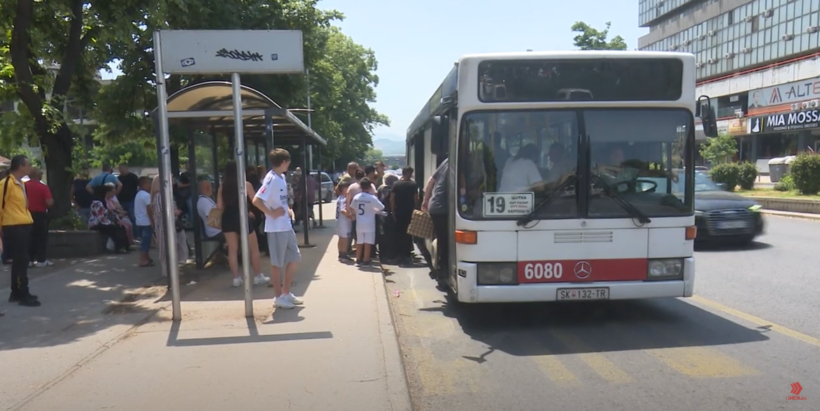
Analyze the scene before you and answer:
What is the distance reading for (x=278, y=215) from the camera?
7.41 m

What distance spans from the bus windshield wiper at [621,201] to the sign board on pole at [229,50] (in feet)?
10.6

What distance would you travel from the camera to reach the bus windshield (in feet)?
21.8

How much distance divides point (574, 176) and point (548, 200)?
360 millimetres

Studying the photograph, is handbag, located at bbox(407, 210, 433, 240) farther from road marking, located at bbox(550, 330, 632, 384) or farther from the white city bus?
road marking, located at bbox(550, 330, 632, 384)

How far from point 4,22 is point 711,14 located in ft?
202

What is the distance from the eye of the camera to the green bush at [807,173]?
75.5ft

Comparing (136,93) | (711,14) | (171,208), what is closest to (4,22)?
(136,93)

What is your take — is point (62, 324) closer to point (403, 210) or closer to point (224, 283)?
point (224, 283)

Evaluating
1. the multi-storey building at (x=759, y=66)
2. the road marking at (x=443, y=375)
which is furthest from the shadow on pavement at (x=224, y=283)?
the multi-storey building at (x=759, y=66)

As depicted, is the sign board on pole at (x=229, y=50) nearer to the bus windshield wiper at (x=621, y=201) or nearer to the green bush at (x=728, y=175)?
the bus windshield wiper at (x=621, y=201)

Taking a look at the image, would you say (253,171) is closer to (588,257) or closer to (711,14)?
(588,257)

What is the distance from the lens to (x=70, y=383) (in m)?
5.39

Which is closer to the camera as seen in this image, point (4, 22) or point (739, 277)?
point (739, 277)

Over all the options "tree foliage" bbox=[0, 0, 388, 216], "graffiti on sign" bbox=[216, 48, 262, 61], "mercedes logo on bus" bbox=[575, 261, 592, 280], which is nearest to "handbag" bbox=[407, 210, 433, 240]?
"mercedes logo on bus" bbox=[575, 261, 592, 280]
